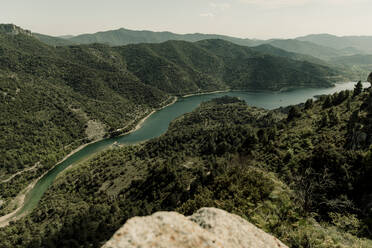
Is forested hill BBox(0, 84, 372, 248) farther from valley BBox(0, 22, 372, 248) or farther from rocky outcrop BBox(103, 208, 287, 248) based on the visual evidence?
rocky outcrop BBox(103, 208, 287, 248)

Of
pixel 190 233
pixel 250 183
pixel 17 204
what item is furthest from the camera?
pixel 17 204

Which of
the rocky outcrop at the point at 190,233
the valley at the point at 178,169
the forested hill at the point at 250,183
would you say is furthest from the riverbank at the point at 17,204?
the rocky outcrop at the point at 190,233

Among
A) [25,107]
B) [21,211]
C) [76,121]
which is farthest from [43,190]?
[25,107]

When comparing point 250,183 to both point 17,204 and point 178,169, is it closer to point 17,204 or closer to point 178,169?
point 178,169

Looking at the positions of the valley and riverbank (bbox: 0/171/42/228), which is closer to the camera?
the valley

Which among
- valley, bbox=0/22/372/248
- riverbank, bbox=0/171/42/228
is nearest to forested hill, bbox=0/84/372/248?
valley, bbox=0/22/372/248

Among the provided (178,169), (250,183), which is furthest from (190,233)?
(178,169)

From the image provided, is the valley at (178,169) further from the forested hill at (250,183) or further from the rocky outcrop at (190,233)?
the rocky outcrop at (190,233)
